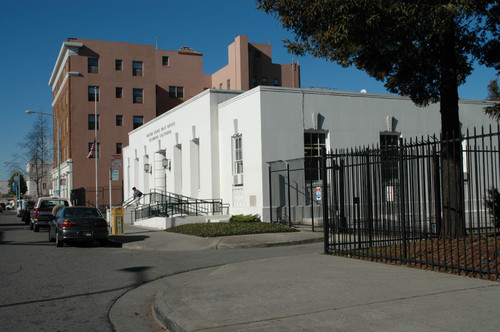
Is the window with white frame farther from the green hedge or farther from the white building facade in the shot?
the green hedge

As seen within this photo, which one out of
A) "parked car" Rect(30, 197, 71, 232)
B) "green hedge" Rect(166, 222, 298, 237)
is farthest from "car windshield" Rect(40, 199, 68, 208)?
"green hedge" Rect(166, 222, 298, 237)

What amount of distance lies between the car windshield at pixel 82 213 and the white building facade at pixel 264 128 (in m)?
6.96

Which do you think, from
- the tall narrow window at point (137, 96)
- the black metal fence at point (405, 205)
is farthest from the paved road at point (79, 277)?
the tall narrow window at point (137, 96)

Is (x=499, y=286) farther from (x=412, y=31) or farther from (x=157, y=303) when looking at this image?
(x=412, y=31)

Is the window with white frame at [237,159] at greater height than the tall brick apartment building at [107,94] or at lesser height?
lesser

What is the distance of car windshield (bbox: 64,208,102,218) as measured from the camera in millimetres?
18128

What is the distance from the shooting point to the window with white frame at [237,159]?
925 inches

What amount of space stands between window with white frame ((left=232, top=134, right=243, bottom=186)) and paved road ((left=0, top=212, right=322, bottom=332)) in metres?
7.66

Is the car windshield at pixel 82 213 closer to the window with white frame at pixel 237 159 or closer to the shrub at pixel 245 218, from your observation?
the shrub at pixel 245 218

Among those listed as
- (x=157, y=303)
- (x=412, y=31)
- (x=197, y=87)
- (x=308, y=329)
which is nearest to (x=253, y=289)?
(x=157, y=303)

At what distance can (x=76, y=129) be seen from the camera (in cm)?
5197

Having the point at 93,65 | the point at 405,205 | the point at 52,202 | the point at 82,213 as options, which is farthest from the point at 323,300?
the point at 93,65

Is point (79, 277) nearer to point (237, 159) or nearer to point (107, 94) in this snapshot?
point (237, 159)

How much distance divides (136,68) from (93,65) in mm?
4659
